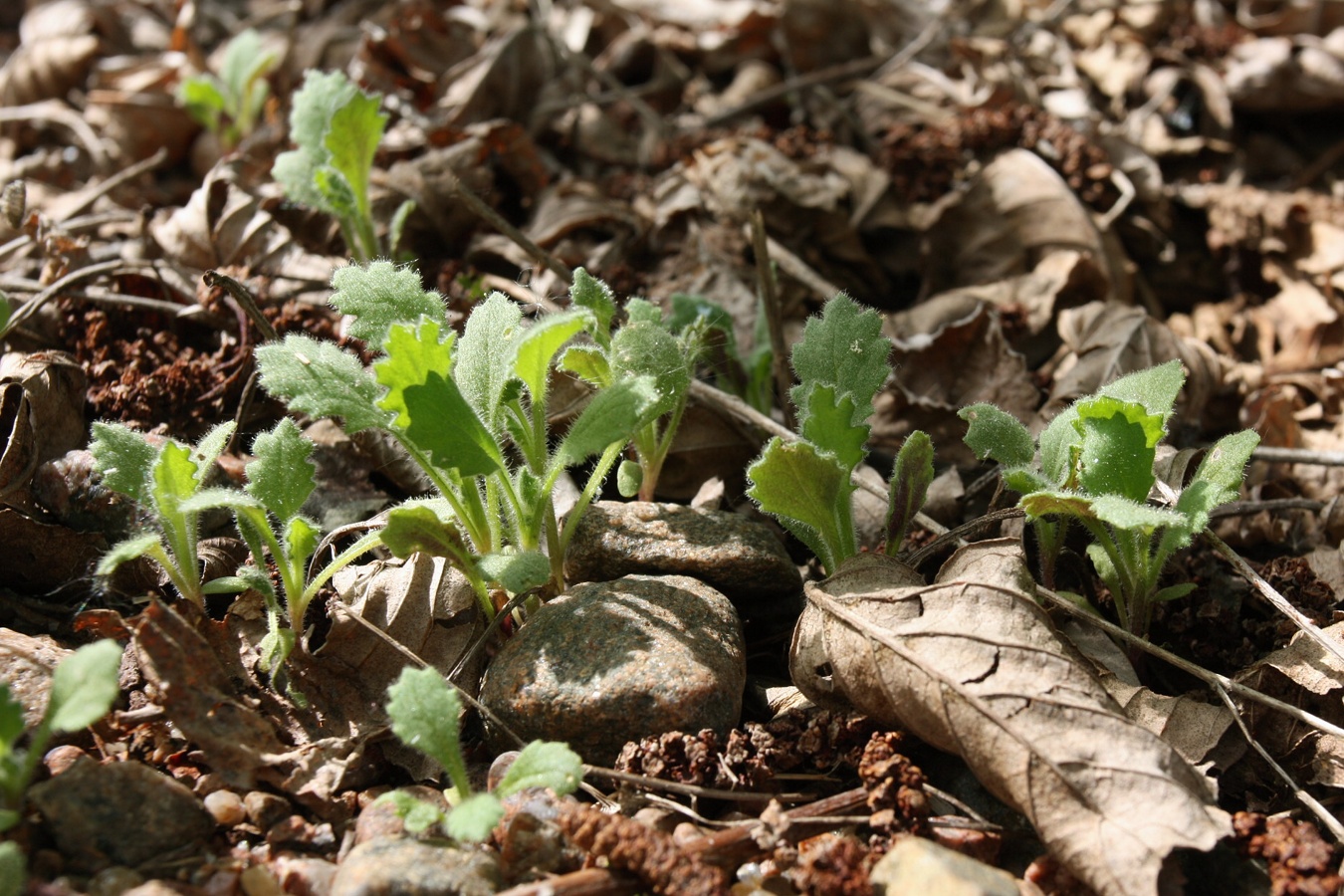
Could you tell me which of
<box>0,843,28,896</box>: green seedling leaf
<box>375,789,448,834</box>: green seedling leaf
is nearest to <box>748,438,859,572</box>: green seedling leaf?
<box>375,789,448,834</box>: green seedling leaf

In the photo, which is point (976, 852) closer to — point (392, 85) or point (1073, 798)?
point (1073, 798)

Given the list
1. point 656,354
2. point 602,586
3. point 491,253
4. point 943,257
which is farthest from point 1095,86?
point 602,586

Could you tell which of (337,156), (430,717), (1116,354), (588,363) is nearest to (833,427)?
(588,363)

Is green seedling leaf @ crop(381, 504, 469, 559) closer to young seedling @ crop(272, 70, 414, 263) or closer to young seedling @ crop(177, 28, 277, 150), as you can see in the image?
young seedling @ crop(272, 70, 414, 263)

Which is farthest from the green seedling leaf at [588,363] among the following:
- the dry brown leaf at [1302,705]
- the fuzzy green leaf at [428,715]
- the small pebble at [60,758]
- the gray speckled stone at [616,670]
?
the dry brown leaf at [1302,705]

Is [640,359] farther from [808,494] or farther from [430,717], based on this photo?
[430,717]
